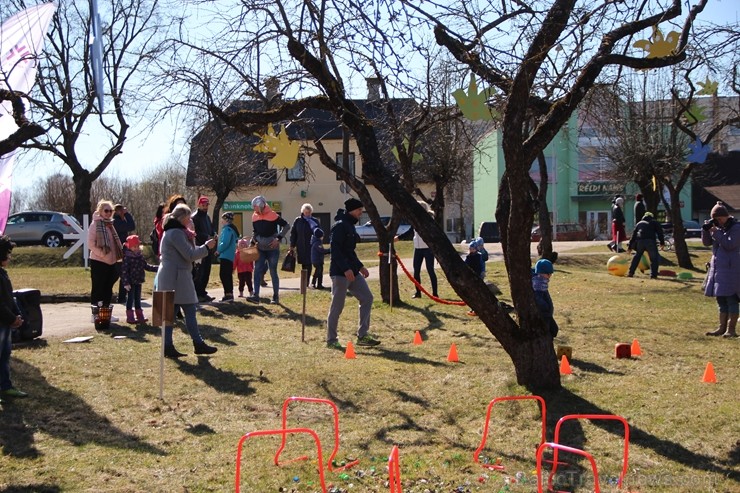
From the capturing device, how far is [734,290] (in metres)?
10.1

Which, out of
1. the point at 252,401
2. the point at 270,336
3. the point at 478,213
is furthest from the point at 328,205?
the point at 252,401

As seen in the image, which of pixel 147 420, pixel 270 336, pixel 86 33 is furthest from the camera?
pixel 86 33

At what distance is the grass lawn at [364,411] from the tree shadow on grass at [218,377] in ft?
0.09

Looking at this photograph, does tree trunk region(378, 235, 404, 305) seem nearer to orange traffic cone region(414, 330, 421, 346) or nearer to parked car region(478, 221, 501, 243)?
orange traffic cone region(414, 330, 421, 346)

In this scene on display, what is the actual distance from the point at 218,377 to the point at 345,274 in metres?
2.34

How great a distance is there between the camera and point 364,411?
Answer: 700cm

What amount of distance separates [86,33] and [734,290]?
23.3 m

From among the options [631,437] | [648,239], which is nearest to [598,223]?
[648,239]

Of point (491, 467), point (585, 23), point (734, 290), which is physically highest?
point (585, 23)

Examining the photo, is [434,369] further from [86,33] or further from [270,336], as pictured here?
[86,33]

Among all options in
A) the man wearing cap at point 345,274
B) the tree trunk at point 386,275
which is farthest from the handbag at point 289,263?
the man wearing cap at point 345,274

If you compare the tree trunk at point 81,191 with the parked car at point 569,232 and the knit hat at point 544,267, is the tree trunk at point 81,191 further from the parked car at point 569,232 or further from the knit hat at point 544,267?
the parked car at point 569,232

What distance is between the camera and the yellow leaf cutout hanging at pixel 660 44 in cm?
736

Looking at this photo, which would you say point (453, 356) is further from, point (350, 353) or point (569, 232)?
point (569, 232)
